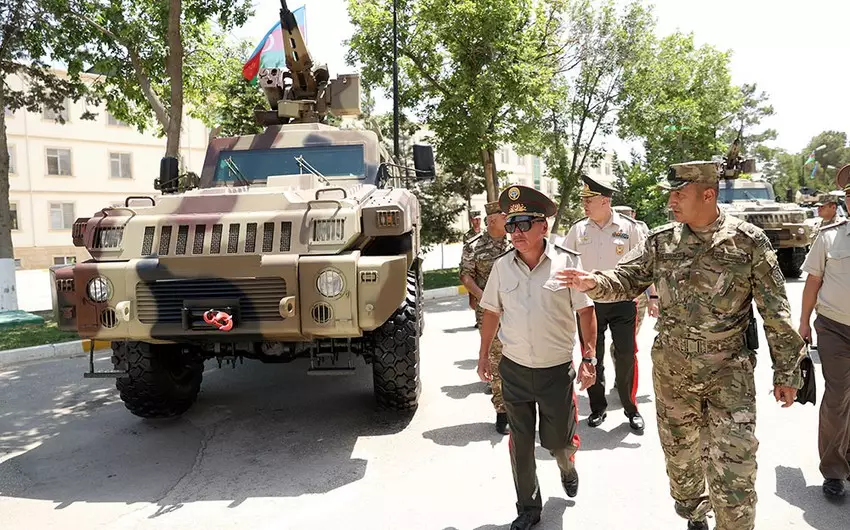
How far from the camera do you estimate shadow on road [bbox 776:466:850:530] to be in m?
3.14

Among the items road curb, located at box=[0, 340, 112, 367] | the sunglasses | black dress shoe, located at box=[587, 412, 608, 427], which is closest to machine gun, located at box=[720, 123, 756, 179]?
black dress shoe, located at box=[587, 412, 608, 427]

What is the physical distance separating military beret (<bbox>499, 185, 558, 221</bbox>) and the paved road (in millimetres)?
1420

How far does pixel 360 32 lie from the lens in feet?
44.1

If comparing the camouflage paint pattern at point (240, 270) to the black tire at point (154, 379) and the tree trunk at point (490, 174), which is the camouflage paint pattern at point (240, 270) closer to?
the black tire at point (154, 379)

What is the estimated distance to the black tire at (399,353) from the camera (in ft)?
14.9

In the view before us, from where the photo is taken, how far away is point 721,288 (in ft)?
9.11

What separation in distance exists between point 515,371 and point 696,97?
72.0 ft

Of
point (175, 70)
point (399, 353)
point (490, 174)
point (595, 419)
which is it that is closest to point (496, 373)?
point (399, 353)

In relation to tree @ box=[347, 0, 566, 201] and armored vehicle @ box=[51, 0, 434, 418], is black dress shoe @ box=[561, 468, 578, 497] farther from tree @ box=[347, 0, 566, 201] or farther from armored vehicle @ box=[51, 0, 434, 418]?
tree @ box=[347, 0, 566, 201]

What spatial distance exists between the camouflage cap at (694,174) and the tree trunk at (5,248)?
10346mm

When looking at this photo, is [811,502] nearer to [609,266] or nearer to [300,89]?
[609,266]

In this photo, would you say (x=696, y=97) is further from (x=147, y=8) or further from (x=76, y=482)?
(x=76, y=482)

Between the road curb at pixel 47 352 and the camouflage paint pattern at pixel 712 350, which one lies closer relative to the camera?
the camouflage paint pattern at pixel 712 350

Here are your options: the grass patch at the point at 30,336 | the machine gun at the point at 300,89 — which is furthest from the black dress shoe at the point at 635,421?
the grass patch at the point at 30,336
